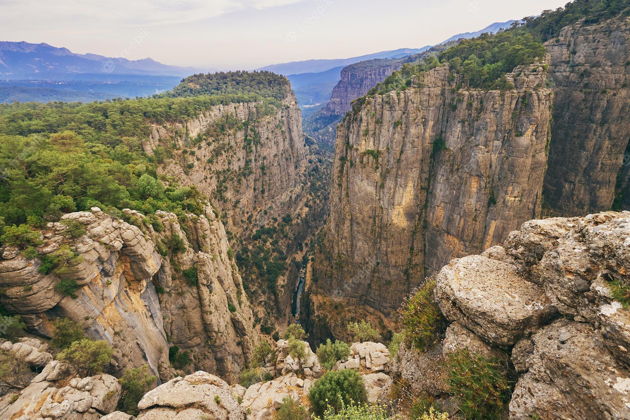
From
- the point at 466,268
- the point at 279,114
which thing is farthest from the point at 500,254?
the point at 279,114

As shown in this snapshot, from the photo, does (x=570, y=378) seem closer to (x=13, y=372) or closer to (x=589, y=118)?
(x=13, y=372)

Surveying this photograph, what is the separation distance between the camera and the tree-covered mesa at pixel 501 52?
4250 centimetres

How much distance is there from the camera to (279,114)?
102m

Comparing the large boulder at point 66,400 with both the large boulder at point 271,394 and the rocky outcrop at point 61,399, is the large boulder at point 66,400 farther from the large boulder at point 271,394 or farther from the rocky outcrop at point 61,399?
the large boulder at point 271,394

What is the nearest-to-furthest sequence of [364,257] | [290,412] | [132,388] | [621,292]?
1. [621,292]
2. [132,388]
3. [290,412]
4. [364,257]

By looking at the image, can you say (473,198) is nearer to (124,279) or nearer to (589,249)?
(589,249)

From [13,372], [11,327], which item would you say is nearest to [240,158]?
[11,327]

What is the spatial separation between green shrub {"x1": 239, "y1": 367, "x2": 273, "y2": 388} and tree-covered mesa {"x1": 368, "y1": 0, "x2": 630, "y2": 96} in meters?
45.2

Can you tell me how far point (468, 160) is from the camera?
143 feet

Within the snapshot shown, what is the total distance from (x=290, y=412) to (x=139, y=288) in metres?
15.3

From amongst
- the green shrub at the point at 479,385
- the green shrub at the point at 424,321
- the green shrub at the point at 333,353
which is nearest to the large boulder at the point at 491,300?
the green shrub at the point at 479,385

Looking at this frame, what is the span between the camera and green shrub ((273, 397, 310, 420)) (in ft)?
60.9

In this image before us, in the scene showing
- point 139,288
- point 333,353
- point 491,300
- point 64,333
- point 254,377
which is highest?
point 491,300

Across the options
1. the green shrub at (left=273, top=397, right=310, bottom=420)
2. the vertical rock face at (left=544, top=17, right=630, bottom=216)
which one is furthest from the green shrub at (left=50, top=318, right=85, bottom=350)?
the vertical rock face at (left=544, top=17, right=630, bottom=216)
